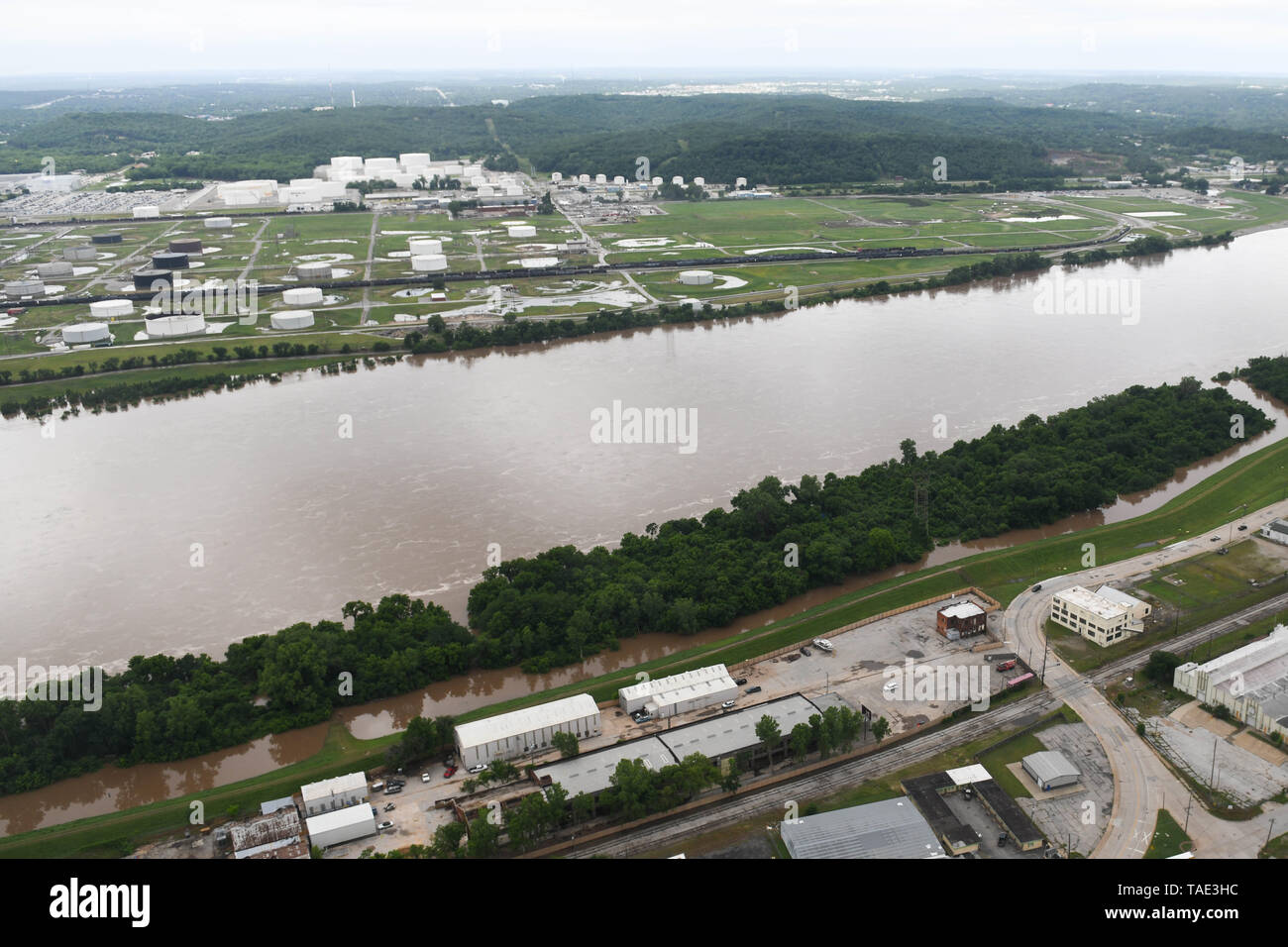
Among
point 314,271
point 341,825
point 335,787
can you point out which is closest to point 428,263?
point 314,271

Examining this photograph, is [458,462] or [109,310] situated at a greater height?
[109,310]

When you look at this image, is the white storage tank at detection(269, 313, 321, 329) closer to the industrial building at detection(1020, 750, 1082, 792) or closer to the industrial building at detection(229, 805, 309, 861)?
the industrial building at detection(229, 805, 309, 861)

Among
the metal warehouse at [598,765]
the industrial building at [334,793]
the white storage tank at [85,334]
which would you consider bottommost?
the industrial building at [334,793]

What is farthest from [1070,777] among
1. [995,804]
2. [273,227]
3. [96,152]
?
[96,152]

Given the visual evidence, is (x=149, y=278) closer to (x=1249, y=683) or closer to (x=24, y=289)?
(x=24, y=289)

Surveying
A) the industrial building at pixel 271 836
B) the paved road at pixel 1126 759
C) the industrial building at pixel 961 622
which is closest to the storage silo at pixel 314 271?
the industrial building at pixel 271 836

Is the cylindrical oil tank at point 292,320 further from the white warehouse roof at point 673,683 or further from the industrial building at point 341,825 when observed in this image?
the industrial building at point 341,825

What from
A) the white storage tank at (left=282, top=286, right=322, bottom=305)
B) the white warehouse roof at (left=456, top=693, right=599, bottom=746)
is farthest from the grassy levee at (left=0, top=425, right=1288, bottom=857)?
the white storage tank at (left=282, top=286, right=322, bottom=305)
